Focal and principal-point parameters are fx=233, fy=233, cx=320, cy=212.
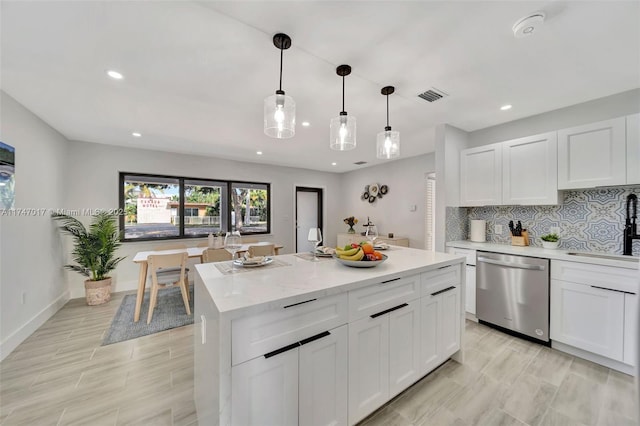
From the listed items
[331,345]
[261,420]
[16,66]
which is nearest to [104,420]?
[261,420]

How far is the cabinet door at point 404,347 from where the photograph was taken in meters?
1.51

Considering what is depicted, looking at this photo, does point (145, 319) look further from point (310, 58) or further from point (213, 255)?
point (310, 58)

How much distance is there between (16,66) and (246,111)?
175cm

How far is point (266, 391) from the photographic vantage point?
40.5 inches

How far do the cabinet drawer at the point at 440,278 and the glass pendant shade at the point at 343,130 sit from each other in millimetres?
1206

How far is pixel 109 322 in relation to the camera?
2875 mm

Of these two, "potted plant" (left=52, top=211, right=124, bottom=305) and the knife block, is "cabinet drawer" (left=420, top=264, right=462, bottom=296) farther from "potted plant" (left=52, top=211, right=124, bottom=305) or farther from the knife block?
"potted plant" (left=52, top=211, right=124, bottom=305)

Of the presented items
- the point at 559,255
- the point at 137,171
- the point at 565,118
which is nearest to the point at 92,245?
the point at 137,171

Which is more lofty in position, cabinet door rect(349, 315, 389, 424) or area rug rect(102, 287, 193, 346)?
cabinet door rect(349, 315, 389, 424)

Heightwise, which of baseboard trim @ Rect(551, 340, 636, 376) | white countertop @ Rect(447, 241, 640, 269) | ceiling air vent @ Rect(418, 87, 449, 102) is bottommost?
baseboard trim @ Rect(551, 340, 636, 376)

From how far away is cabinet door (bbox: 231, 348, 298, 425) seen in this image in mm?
957

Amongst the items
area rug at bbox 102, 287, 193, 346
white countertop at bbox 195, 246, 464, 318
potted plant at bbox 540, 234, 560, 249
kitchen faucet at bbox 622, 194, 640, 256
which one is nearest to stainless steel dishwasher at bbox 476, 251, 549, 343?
potted plant at bbox 540, 234, 560, 249

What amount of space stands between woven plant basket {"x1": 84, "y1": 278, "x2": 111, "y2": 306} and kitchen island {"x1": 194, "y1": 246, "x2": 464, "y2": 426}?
3.13 meters

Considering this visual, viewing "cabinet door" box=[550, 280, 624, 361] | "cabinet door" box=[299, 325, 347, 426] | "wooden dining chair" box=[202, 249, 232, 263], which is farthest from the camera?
"wooden dining chair" box=[202, 249, 232, 263]
